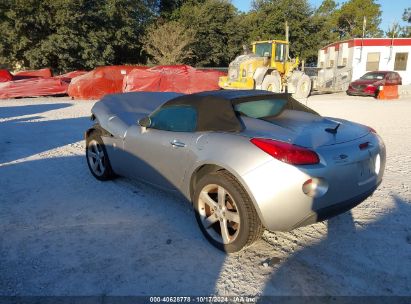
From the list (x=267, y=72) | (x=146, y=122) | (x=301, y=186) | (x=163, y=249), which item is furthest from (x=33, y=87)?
(x=301, y=186)

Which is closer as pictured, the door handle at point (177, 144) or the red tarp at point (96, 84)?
the door handle at point (177, 144)

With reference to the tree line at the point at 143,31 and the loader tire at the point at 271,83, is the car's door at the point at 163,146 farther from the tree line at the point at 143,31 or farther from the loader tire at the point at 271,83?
the tree line at the point at 143,31

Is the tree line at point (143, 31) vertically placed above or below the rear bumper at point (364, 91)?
above

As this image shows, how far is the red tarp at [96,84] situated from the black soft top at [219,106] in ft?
45.5

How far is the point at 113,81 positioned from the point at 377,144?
→ 15.5 meters

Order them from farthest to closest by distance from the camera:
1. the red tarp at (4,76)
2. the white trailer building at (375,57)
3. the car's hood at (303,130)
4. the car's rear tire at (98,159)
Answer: the white trailer building at (375,57)
the red tarp at (4,76)
the car's rear tire at (98,159)
the car's hood at (303,130)

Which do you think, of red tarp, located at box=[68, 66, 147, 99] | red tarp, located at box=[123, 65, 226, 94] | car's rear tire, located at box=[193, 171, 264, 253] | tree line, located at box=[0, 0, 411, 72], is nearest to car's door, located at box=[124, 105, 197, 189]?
car's rear tire, located at box=[193, 171, 264, 253]

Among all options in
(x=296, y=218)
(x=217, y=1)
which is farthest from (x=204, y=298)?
(x=217, y=1)

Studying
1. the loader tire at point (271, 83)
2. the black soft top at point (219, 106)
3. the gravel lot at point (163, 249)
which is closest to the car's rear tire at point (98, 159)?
the gravel lot at point (163, 249)

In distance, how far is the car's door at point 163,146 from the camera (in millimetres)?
3271

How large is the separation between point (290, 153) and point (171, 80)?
14.9 meters

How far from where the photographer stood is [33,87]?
1711 centimetres

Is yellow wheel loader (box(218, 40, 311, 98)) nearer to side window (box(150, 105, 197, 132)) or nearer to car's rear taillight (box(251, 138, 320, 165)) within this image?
side window (box(150, 105, 197, 132))

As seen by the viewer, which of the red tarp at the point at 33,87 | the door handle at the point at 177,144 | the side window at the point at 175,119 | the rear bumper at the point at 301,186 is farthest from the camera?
the red tarp at the point at 33,87
